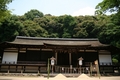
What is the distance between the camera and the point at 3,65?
1561 centimetres

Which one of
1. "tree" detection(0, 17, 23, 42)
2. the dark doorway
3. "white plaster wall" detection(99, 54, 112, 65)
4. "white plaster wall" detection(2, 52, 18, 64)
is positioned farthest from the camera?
"tree" detection(0, 17, 23, 42)

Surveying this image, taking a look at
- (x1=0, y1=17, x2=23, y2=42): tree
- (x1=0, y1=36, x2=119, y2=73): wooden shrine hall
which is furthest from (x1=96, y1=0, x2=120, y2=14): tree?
(x1=0, y1=17, x2=23, y2=42): tree

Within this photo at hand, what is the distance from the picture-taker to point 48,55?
17.6 metres

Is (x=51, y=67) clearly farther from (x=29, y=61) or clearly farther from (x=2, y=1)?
(x=2, y=1)

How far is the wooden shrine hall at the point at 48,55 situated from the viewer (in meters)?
15.7

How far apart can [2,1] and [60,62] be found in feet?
37.1

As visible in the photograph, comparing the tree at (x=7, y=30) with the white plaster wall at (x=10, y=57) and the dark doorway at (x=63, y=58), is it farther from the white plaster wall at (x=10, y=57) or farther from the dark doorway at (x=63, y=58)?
the dark doorway at (x=63, y=58)

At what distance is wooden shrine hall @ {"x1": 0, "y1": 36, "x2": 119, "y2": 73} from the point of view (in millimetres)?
15742

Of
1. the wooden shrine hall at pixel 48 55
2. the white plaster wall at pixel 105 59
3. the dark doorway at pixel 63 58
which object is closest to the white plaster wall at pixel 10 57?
the wooden shrine hall at pixel 48 55

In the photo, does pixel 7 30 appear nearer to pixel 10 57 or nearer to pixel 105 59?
pixel 10 57

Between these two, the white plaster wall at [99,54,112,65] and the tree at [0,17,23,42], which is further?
the tree at [0,17,23,42]

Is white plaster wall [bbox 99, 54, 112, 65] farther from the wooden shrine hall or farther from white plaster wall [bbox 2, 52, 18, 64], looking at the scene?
white plaster wall [bbox 2, 52, 18, 64]

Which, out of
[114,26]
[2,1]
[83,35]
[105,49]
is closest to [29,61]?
[2,1]

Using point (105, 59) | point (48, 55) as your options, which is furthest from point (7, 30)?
point (105, 59)
